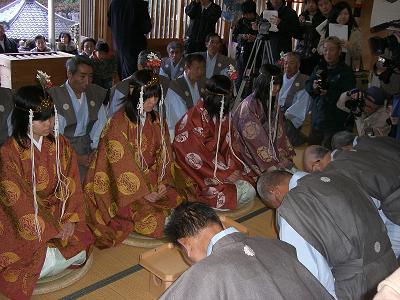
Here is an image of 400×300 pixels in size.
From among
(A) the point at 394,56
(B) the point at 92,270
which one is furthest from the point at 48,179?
(A) the point at 394,56

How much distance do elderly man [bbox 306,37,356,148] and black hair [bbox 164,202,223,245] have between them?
4.17m

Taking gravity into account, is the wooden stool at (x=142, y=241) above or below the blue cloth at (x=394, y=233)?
below

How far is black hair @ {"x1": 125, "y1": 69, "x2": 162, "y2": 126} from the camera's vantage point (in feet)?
11.7

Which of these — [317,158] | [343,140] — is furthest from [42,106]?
[343,140]

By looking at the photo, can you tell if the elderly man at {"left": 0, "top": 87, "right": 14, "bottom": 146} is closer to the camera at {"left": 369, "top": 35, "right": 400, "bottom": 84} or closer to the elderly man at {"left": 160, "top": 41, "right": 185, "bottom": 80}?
the elderly man at {"left": 160, "top": 41, "right": 185, "bottom": 80}

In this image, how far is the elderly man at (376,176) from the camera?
9.46ft

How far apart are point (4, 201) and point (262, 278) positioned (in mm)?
1912

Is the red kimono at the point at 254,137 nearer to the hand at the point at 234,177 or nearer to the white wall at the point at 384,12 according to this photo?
the hand at the point at 234,177

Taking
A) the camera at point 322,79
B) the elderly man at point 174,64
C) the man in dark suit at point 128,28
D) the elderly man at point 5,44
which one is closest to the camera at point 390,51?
the camera at point 322,79

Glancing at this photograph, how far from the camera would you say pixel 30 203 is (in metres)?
2.95

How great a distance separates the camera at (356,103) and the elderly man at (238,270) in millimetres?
3858

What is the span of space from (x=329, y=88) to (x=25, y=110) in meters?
4.03

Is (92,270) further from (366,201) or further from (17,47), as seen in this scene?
(17,47)

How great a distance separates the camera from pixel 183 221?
2020mm
